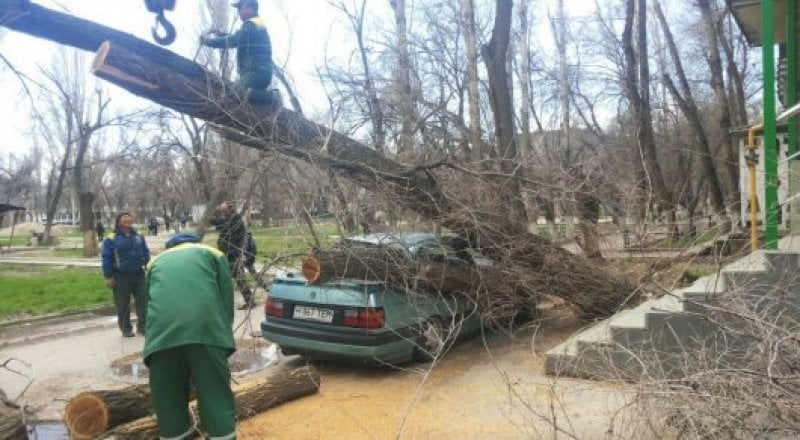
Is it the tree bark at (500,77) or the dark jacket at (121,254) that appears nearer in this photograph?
the dark jacket at (121,254)

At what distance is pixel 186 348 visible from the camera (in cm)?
406

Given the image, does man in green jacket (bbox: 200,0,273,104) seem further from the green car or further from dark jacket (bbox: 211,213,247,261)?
dark jacket (bbox: 211,213,247,261)

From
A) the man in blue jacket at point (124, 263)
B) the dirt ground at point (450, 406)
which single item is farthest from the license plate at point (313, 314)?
the man in blue jacket at point (124, 263)

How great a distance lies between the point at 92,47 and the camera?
4703 mm

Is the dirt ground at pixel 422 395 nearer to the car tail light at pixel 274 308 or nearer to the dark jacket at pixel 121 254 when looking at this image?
the car tail light at pixel 274 308

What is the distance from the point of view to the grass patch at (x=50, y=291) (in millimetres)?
11883

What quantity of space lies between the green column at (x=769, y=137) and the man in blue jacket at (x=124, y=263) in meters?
7.53

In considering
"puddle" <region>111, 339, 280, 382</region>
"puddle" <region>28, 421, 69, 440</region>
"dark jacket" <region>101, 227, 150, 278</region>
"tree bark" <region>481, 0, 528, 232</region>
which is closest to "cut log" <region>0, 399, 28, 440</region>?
"puddle" <region>28, 421, 69, 440</region>

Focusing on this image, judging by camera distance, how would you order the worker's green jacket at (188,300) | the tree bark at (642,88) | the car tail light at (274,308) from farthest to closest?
the tree bark at (642,88) < the car tail light at (274,308) < the worker's green jacket at (188,300)

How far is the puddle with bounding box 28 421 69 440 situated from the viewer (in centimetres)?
520

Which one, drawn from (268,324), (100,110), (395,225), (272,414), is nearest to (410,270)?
(395,225)

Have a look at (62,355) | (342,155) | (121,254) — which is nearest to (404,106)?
(342,155)

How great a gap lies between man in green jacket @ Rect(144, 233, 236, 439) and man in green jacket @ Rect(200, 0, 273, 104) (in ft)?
7.26

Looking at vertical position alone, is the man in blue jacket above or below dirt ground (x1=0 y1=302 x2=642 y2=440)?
above
